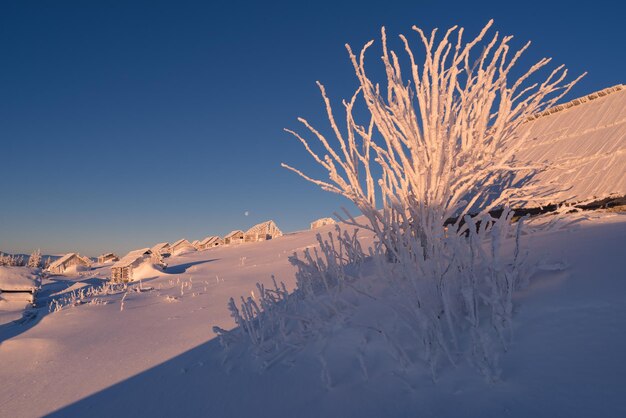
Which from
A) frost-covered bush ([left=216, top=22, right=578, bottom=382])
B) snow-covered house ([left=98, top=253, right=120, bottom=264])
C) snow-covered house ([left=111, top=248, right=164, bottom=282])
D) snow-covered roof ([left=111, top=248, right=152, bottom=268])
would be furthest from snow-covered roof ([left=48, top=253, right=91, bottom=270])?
frost-covered bush ([left=216, top=22, right=578, bottom=382])

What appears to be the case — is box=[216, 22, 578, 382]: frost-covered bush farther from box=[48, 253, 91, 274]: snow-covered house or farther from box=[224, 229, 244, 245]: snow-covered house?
box=[224, 229, 244, 245]: snow-covered house

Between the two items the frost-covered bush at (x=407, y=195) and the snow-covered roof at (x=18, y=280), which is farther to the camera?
the snow-covered roof at (x=18, y=280)

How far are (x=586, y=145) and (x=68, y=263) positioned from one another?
40440 mm

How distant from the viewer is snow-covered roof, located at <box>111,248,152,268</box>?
73.6 feet

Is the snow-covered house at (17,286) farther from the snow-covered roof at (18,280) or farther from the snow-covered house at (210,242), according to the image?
A: the snow-covered house at (210,242)

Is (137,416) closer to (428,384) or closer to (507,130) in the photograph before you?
(428,384)

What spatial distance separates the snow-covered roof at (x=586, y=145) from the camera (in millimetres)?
5582

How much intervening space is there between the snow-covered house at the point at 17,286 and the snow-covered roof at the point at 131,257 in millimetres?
9123

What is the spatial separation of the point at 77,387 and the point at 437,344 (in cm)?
405

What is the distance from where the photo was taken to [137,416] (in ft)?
8.64

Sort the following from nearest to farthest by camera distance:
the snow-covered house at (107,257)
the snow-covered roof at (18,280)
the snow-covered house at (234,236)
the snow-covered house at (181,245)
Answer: the snow-covered roof at (18,280) → the snow-covered house at (234,236) → the snow-covered house at (181,245) → the snow-covered house at (107,257)

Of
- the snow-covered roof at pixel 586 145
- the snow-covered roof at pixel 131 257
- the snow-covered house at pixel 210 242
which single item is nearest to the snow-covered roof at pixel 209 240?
the snow-covered house at pixel 210 242

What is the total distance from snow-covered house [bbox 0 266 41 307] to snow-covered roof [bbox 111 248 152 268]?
9.12 m

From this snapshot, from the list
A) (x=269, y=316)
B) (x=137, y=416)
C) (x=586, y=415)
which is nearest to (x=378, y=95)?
(x=269, y=316)
